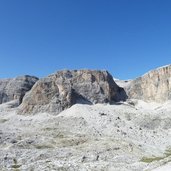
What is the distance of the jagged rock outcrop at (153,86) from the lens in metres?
178

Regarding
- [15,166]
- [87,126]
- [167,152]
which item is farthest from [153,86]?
[15,166]

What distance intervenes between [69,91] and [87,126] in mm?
42910

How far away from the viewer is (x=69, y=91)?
16212 cm

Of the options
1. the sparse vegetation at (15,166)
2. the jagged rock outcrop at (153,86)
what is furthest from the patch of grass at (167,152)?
the jagged rock outcrop at (153,86)

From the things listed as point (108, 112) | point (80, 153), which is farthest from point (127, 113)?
point (80, 153)

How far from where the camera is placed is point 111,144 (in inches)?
3622

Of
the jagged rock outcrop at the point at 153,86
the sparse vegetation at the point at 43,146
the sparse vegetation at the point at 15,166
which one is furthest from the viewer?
the jagged rock outcrop at the point at 153,86

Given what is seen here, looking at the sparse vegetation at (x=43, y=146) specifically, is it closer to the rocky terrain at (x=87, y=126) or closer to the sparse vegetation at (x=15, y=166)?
the rocky terrain at (x=87, y=126)

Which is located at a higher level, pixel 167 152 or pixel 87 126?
pixel 87 126

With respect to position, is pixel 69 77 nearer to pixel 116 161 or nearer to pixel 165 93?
pixel 165 93

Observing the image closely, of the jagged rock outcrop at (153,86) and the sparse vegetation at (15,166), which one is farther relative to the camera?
the jagged rock outcrop at (153,86)

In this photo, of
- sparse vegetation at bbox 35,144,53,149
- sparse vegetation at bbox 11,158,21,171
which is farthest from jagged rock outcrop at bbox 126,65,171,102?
sparse vegetation at bbox 11,158,21,171

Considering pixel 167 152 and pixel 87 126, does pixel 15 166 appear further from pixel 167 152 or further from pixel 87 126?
pixel 87 126

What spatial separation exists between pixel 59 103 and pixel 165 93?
55842 millimetres
